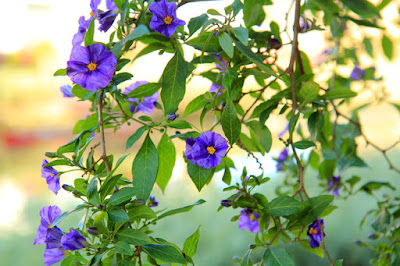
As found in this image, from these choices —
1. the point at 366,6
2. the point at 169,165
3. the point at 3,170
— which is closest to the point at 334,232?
the point at 169,165

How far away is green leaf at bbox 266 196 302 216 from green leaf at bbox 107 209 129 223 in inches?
7.9

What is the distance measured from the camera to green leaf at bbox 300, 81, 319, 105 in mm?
647

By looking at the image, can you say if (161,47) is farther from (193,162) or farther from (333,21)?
(333,21)

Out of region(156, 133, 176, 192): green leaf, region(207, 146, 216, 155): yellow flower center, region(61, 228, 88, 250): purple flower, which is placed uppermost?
region(156, 133, 176, 192): green leaf

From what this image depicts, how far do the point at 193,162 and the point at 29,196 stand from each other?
2.43m

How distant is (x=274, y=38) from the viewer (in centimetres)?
73

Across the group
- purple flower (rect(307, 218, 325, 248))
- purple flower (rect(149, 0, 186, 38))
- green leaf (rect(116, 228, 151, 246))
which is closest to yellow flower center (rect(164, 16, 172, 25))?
purple flower (rect(149, 0, 186, 38))

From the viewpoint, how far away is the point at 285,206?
23.4 inches

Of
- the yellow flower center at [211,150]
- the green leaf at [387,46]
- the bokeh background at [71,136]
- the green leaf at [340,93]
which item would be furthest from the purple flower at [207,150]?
the green leaf at [387,46]

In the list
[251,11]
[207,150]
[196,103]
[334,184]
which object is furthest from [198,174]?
[334,184]

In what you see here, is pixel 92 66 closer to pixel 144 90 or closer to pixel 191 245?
pixel 144 90

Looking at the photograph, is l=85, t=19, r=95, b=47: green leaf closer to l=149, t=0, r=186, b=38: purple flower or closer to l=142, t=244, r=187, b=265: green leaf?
l=149, t=0, r=186, b=38: purple flower

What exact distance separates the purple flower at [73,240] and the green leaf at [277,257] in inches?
8.6

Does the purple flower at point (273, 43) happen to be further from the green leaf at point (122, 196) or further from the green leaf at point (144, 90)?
the green leaf at point (122, 196)
